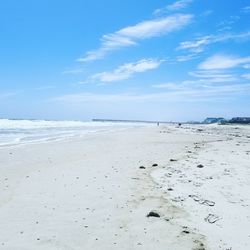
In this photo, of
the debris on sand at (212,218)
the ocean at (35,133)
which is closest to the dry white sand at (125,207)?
the debris on sand at (212,218)

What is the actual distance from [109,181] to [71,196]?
227 centimetres

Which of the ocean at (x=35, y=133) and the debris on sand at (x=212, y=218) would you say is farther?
the ocean at (x=35, y=133)

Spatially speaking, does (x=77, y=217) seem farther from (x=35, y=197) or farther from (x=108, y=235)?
(x=35, y=197)

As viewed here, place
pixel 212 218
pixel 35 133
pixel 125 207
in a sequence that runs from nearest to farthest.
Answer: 1. pixel 212 218
2. pixel 125 207
3. pixel 35 133

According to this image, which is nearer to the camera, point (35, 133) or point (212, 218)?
point (212, 218)

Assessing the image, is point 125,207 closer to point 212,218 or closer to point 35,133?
point 212,218

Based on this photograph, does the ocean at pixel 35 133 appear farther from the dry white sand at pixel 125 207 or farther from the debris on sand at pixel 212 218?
the debris on sand at pixel 212 218

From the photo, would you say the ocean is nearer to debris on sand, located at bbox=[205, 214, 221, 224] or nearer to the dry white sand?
the dry white sand

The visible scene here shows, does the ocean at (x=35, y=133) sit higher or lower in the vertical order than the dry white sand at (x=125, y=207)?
lower

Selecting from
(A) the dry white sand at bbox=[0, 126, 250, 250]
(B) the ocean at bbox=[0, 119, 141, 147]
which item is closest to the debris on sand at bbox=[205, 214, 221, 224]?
(A) the dry white sand at bbox=[0, 126, 250, 250]

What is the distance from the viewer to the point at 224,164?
15.4 meters

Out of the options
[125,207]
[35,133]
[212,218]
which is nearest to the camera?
[212,218]

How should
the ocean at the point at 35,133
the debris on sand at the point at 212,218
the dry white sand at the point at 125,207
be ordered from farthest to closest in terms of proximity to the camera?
the ocean at the point at 35,133
the debris on sand at the point at 212,218
the dry white sand at the point at 125,207

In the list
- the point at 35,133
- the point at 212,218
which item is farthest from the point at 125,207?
the point at 35,133
